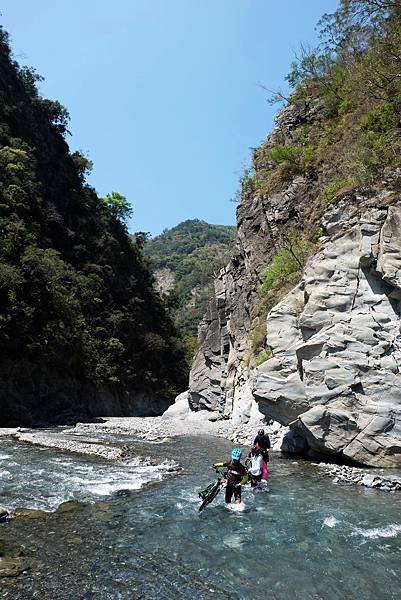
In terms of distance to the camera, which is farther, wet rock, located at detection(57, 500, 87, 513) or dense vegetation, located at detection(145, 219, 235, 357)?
dense vegetation, located at detection(145, 219, 235, 357)

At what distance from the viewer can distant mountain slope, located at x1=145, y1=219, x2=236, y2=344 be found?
101181mm

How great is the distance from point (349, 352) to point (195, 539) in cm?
848

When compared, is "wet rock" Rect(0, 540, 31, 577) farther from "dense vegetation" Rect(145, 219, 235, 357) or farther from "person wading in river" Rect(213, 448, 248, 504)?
"dense vegetation" Rect(145, 219, 235, 357)

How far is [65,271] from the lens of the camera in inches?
1919

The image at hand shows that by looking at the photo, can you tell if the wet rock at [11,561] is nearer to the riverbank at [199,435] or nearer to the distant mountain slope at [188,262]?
the riverbank at [199,435]

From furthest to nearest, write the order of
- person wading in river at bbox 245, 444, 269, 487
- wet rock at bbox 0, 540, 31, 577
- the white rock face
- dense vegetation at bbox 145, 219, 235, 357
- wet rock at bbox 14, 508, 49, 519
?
1. dense vegetation at bbox 145, 219, 235, 357
2. the white rock face
3. person wading in river at bbox 245, 444, 269, 487
4. wet rock at bbox 14, 508, 49, 519
5. wet rock at bbox 0, 540, 31, 577

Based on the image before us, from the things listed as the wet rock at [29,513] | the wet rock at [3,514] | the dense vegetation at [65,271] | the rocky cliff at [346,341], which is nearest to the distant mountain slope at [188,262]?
the dense vegetation at [65,271]

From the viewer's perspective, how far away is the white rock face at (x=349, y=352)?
46.5 feet

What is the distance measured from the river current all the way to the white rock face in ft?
6.33

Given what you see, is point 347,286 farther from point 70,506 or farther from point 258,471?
point 70,506

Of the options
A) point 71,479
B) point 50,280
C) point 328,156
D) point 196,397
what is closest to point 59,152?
point 50,280

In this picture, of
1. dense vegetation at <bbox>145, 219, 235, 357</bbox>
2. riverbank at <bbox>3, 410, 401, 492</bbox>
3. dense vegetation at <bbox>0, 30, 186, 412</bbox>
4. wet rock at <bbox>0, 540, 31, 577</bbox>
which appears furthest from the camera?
dense vegetation at <bbox>145, 219, 235, 357</bbox>

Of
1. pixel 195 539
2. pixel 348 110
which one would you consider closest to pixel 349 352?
pixel 195 539

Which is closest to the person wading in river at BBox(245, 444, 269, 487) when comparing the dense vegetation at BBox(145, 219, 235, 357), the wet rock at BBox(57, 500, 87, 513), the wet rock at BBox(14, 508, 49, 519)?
the wet rock at BBox(57, 500, 87, 513)
